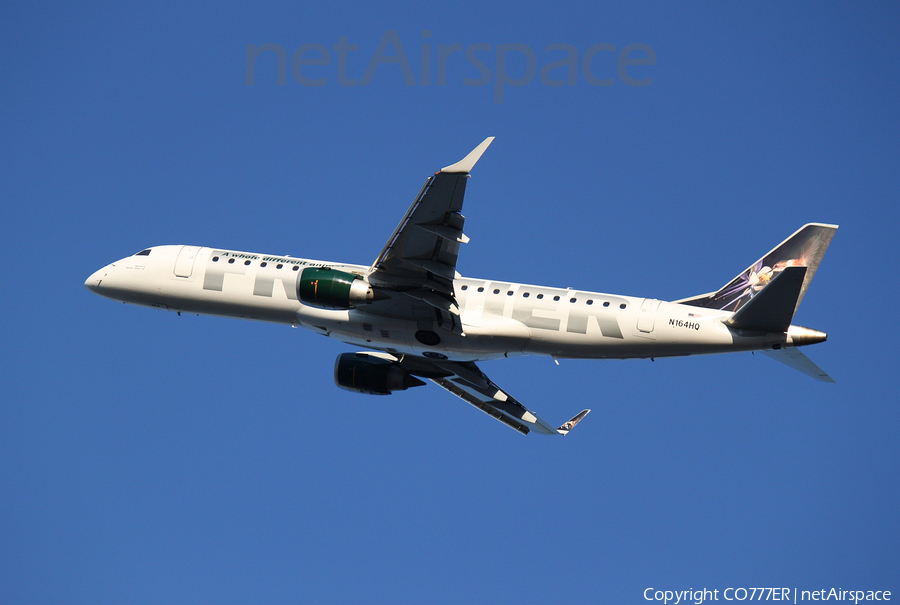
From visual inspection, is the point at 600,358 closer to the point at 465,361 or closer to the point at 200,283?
the point at 465,361

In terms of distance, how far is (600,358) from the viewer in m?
34.5

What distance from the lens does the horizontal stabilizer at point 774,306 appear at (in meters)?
30.1

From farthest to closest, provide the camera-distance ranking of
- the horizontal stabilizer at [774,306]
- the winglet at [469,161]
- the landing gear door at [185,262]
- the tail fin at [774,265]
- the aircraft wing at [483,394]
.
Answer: the aircraft wing at [483,394]
the landing gear door at [185,262]
the tail fin at [774,265]
the horizontal stabilizer at [774,306]
the winglet at [469,161]

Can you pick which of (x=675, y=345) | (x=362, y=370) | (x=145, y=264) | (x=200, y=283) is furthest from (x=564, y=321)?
(x=145, y=264)

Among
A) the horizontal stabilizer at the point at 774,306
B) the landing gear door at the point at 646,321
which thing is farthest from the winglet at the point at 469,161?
the horizontal stabilizer at the point at 774,306

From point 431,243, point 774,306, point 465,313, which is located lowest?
point 774,306

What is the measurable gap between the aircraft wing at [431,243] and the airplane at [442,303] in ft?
0.14

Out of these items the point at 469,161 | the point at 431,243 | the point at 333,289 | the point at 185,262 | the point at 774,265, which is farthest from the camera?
the point at 185,262

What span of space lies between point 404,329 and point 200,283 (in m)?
9.33

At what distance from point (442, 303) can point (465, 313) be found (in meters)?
2.00

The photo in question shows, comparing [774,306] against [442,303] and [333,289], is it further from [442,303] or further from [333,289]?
[333,289]

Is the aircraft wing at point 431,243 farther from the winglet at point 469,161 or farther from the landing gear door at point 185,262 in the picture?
the landing gear door at point 185,262

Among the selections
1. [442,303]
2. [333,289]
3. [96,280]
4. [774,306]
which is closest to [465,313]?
[442,303]

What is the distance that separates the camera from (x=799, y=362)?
105 ft
